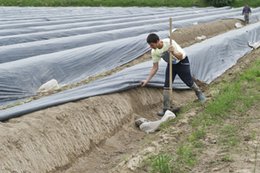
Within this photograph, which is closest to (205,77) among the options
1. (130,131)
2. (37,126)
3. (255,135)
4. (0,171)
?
(130,131)

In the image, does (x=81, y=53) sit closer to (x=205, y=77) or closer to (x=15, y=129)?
(x=205, y=77)

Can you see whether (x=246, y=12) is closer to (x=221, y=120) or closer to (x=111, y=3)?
(x=111, y=3)

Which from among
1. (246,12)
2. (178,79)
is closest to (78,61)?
(178,79)

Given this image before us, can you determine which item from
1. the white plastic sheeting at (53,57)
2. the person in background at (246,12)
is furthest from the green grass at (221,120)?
the person in background at (246,12)

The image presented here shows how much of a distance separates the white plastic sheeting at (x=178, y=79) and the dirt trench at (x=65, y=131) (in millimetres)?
163

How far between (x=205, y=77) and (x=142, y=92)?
291 centimetres

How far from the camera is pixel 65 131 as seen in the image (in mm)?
6156

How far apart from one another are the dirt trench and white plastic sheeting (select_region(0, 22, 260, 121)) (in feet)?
0.53

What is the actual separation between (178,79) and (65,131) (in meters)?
4.16

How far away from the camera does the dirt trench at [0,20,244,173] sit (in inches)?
209

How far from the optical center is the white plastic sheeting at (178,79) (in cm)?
686

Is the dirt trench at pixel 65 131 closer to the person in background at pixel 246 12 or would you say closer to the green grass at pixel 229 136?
the green grass at pixel 229 136

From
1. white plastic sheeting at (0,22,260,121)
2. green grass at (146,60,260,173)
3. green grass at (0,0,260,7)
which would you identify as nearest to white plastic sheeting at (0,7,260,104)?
white plastic sheeting at (0,22,260,121)

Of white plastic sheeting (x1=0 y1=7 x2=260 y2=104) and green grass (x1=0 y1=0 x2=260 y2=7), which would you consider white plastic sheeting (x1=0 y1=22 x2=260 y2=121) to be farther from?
green grass (x1=0 y1=0 x2=260 y2=7)
